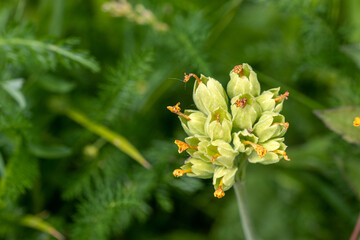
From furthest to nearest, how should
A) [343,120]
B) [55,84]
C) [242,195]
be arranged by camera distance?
[55,84] → [343,120] → [242,195]

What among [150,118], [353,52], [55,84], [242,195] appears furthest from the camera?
[150,118]

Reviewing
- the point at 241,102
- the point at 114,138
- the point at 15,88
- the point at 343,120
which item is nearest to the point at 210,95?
the point at 241,102

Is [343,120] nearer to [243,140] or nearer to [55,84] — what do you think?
[243,140]

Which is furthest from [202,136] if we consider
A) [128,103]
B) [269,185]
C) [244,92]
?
[269,185]

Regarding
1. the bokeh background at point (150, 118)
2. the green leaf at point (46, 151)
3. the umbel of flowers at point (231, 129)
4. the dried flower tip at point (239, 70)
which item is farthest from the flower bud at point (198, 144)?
the green leaf at point (46, 151)

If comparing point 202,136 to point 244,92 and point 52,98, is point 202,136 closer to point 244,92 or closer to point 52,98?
point 244,92

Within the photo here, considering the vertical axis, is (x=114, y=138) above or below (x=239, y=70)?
below

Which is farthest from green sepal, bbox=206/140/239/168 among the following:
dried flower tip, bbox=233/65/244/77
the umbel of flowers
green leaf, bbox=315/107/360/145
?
green leaf, bbox=315/107/360/145
